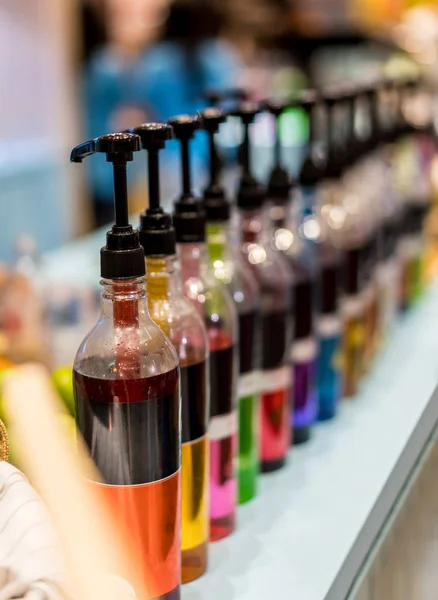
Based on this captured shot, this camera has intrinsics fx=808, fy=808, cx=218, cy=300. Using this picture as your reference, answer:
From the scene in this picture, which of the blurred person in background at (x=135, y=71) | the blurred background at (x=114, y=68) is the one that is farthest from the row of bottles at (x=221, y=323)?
the blurred person in background at (x=135, y=71)

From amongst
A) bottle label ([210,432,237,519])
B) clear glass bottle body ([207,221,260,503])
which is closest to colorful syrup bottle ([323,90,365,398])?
clear glass bottle body ([207,221,260,503])

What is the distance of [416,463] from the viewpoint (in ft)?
3.10

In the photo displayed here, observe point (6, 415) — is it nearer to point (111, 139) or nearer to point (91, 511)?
point (91, 511)

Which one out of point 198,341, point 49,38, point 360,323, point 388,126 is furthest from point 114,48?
point 198,341

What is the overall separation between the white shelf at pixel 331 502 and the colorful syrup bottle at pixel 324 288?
0.04m

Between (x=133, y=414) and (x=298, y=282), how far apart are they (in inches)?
16.0

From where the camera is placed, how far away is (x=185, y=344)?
678mm

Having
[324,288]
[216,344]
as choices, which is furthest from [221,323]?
[324,288]

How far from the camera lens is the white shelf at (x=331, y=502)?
70 centimetres

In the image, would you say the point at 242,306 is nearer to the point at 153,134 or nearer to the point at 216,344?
the point at 216,344

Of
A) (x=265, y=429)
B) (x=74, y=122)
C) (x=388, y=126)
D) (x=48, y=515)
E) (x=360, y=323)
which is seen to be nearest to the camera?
(x=48, y=515)

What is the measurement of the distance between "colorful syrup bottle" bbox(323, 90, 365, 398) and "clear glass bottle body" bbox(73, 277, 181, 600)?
19.5 inches

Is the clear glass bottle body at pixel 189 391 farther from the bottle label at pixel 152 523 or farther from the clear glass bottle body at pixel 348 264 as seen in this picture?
the clear glass bottle body at pixel 348 264

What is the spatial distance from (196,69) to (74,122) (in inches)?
27.3
